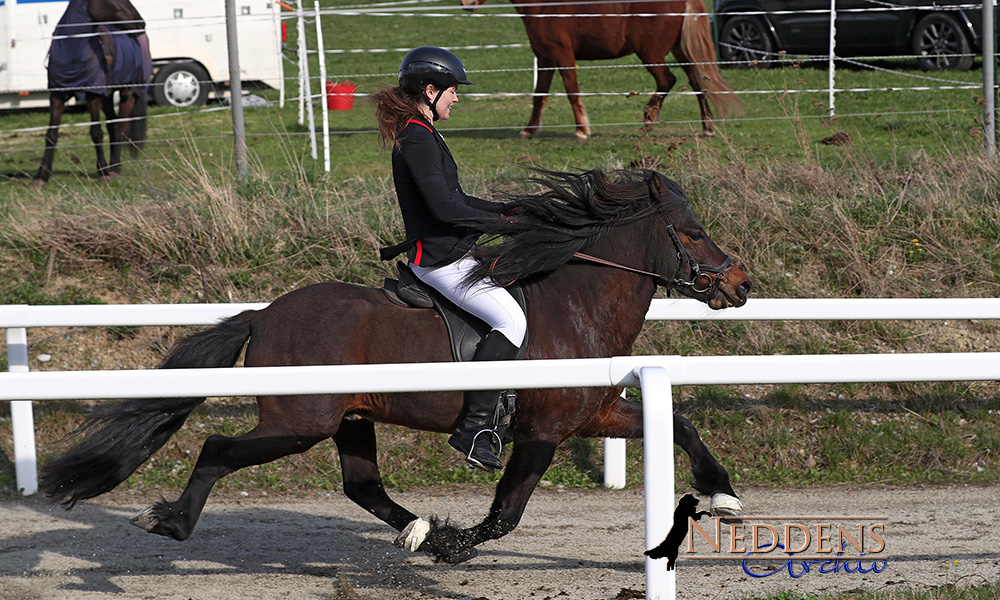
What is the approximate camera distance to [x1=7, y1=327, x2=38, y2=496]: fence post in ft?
18.9

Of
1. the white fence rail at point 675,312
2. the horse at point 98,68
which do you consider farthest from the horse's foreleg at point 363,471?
the horse at point 98,68

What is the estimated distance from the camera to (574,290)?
15.4 feet

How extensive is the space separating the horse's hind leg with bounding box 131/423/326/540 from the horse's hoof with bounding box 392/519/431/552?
0.52m

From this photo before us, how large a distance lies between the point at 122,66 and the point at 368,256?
229 inches

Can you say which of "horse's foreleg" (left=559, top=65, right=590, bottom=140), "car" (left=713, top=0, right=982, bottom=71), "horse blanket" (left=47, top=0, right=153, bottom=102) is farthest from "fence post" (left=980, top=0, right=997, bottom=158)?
"horse blanket" (left=47, top=0, right=153, bottom=102)

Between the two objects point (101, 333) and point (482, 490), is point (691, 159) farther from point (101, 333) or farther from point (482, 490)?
point (101, 333)

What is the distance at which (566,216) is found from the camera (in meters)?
4.73

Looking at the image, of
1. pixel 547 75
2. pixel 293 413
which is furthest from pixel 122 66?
pixel 293 413

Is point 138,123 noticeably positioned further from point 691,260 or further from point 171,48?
point 691,260

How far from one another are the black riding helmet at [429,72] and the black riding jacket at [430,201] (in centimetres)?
14

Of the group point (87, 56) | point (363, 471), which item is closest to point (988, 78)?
point (363, 471)

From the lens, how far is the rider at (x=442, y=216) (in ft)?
14.5

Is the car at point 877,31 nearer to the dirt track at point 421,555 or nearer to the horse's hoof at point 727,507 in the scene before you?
the dirt track at point 421,555

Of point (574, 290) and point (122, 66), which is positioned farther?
point (122, 66)
